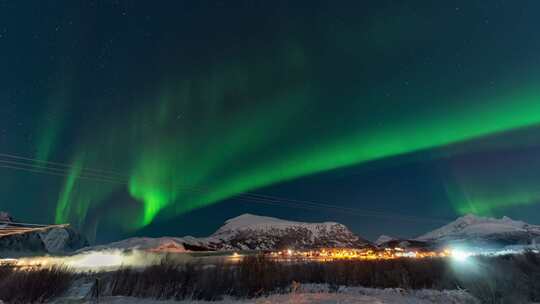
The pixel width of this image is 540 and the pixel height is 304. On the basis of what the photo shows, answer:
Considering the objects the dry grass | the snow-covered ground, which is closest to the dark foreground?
the dry grass

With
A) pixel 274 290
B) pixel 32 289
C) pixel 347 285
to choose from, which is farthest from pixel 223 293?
pixel 32 289

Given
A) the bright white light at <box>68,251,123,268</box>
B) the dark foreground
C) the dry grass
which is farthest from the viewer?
the bright white light at <box>68,251,123,268</box>

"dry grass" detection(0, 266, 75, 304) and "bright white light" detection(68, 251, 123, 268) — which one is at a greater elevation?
"dry grass" detection(0, 266, 75, 304)

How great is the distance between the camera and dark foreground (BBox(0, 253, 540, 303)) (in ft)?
110

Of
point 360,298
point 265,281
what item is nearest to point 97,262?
point 265,281

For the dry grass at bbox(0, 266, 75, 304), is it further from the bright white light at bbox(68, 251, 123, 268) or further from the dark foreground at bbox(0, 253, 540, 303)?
the bright white light at bbox(68, 251, 123, 268)

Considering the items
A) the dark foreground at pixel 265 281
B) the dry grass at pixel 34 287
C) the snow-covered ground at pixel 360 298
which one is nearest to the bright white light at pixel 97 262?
the dark foreground at pixel 265 281

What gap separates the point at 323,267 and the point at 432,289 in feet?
49.4

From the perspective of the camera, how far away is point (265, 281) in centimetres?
→ 3950

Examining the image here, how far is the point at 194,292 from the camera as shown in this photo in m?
36.0

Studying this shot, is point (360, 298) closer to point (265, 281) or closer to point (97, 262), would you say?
point (265, 281)

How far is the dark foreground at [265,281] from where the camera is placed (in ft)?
110

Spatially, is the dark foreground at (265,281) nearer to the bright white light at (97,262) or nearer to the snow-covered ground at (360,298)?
the snow-covered ground at (360,298)

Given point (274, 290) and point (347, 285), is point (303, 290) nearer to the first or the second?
point (274, 290)
